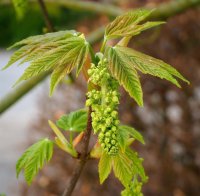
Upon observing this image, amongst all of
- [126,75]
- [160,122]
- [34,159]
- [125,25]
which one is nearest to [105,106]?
[126,75]

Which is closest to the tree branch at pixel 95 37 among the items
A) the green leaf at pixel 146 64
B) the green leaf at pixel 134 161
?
the green leaf at pixel 134 161

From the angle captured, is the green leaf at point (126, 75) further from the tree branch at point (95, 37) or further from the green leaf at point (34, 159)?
the tree branch at point (95, 37)

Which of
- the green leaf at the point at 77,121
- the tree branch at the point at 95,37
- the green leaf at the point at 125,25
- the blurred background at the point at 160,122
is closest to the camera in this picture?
the green leaf at the point at 125,25

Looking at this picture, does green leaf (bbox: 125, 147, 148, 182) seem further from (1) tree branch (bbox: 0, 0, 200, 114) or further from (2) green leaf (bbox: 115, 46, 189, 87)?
(1) tree branch (bbox: 0, 0, 200, 114)

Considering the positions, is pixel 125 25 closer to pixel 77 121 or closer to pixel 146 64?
pixel 146 64

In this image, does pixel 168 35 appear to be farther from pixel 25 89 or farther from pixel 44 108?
pixel 25 89

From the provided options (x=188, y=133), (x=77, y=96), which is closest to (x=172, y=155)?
(x=188, y=133)

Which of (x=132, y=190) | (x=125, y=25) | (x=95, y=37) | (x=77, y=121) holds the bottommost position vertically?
(x=132, y=190)
